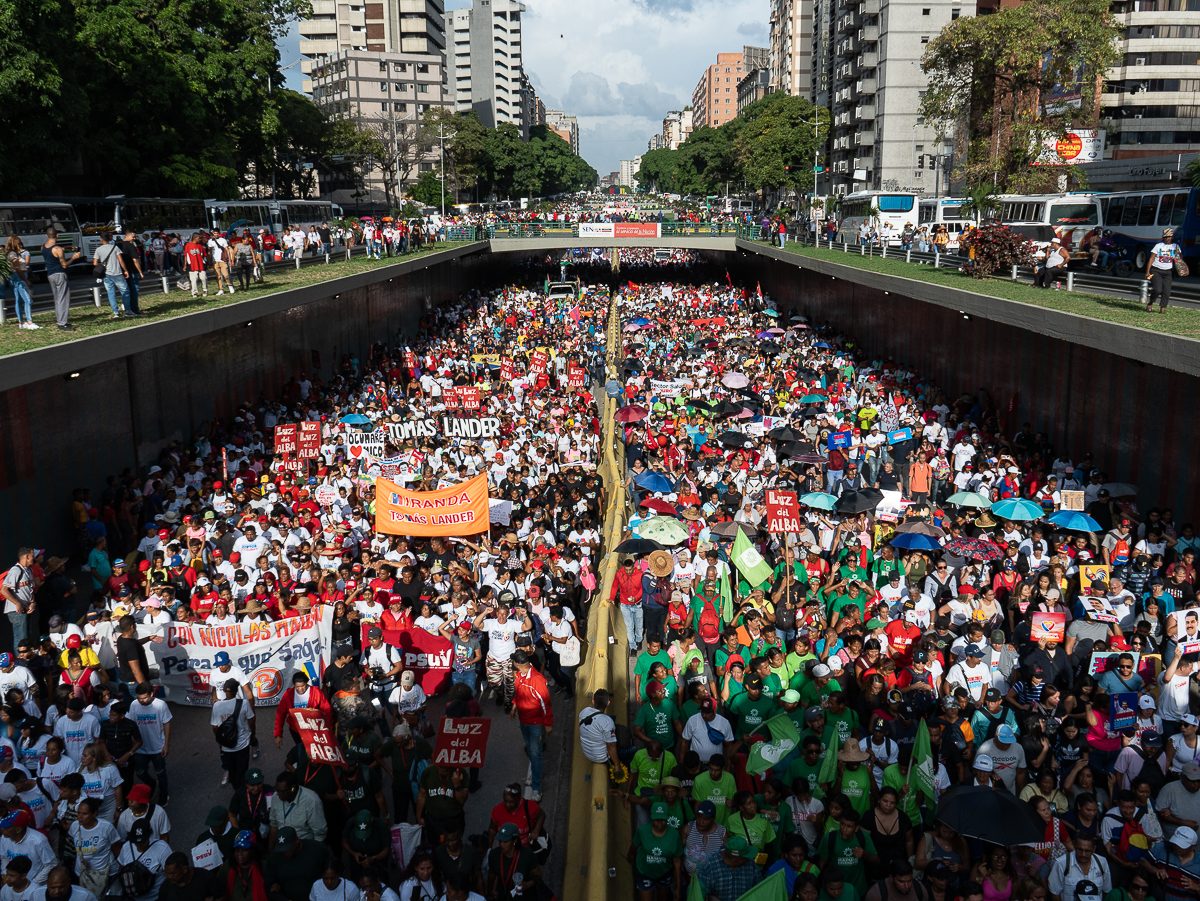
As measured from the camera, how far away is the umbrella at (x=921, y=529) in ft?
41.5

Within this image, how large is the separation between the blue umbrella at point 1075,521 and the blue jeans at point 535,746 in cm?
759

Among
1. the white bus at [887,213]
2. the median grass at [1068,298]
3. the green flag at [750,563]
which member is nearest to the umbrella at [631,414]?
the median grass at [1068,298]

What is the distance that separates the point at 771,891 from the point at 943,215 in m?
43.4

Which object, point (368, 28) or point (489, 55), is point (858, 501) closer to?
point (368, 28)

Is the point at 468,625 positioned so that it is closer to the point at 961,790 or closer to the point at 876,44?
the point at 961,790

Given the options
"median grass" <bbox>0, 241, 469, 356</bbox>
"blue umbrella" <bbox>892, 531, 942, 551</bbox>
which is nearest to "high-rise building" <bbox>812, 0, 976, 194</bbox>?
"median grass" <bbox>0, 241, 469, 356</bbox>

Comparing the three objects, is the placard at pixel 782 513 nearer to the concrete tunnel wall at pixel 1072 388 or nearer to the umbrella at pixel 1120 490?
the umbrella at pixel 1120 490

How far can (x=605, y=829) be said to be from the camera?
8.48m

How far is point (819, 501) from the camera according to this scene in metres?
14.7

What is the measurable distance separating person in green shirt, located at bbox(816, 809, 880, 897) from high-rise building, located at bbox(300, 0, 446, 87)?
381 feet

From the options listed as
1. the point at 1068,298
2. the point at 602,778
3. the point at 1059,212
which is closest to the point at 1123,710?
the point at 602,778

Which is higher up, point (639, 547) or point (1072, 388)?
point (1072, 388)

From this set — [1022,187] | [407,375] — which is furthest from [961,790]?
[1022,187]

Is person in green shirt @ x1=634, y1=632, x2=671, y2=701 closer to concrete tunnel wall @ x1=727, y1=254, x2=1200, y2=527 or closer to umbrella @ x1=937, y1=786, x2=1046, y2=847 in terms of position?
umbrella @ x1=937, y1=786, x2=1046, y2=847
